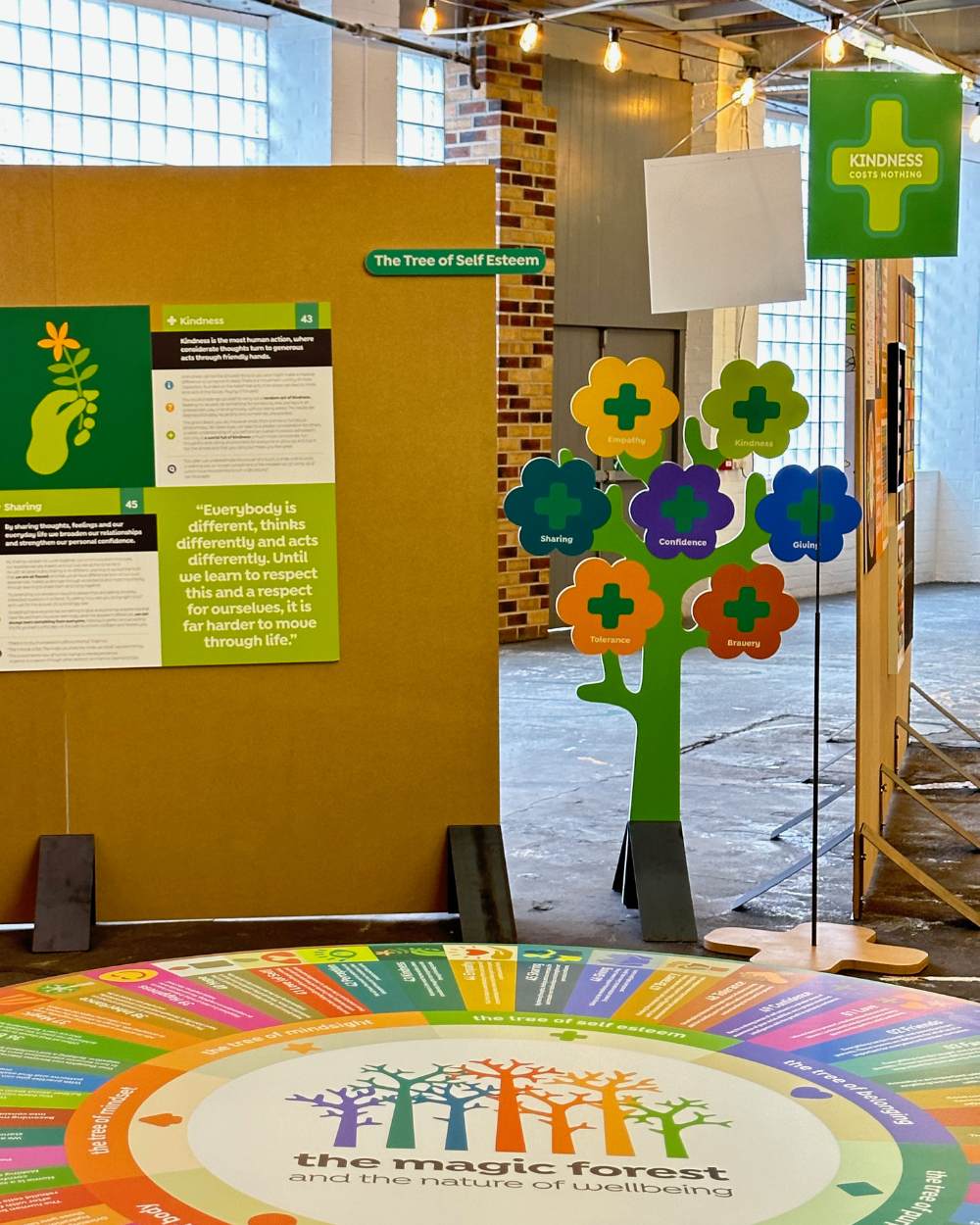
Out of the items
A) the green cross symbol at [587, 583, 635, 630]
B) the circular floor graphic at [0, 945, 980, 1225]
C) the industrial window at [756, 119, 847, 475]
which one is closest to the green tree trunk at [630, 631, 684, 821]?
the green cross symbol at [587, 583, 635, 630]

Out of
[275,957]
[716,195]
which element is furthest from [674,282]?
[275,957]

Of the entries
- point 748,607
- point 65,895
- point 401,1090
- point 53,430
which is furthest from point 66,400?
point 401,1090

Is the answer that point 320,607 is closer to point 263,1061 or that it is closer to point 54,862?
point 54,862

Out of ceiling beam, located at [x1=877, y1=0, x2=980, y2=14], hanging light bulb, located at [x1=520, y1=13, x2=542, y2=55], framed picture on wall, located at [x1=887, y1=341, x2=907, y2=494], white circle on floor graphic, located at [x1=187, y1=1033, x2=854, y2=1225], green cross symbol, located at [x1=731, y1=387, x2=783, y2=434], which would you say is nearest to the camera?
white circle on floor graphic, located at [x1=187, y1=1033, x2=854, y2=1225]

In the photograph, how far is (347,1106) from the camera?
1286 mm

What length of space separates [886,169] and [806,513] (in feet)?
2.92

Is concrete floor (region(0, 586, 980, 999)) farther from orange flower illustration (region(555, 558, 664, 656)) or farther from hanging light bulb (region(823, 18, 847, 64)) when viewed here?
hanging light bulb (region(823, 18, 847, 64))

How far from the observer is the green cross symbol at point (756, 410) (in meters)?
4.16

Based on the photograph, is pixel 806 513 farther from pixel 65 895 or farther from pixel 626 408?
pixel 65 895

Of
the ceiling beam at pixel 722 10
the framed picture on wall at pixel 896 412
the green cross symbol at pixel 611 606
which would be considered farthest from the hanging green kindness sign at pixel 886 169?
the ceiling beam at pixel 722 10

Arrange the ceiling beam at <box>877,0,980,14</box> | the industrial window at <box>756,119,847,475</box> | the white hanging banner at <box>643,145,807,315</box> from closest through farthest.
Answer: the white hanging banner at <box>643,145,807,315</box>, the ceiling beam at <box>877,0,980,14</box>, the industrial window at <box>756,119,847,475</box>

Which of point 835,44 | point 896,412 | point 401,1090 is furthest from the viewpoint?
point 835,44

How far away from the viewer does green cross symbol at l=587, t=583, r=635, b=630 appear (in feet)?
13.8

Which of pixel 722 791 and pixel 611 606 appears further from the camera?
pixel 722 791
